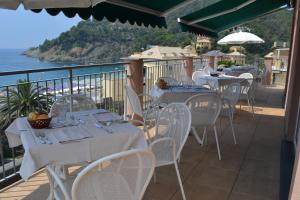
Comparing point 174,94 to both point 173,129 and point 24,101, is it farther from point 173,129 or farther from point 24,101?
point 24,101

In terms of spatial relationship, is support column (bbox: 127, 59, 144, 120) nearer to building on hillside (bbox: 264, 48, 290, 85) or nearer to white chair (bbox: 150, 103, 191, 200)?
white chair (bbox: 150, 103, 191, 200)

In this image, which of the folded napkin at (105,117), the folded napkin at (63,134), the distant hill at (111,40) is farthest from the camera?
the distant hill at (111,40)

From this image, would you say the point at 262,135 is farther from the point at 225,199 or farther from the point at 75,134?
the point at 75,134

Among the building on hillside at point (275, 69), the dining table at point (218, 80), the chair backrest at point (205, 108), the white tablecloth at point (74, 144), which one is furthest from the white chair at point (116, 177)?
the building on hillside at point (275, 69)

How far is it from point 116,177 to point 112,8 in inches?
95.9

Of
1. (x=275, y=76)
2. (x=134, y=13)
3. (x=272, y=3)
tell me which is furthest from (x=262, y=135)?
(x=275, y=76)

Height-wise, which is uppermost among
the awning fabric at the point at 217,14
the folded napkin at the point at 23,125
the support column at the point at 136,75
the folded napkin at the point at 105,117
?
the awning fabric at the point at 217,14

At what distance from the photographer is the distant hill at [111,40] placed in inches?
481

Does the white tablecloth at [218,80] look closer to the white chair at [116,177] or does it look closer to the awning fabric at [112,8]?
the awning fabric at [112,8]

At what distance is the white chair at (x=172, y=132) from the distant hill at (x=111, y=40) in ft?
19.7

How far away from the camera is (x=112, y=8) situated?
3684mm

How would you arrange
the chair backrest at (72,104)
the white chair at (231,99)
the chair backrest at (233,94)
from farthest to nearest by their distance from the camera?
1. the chair backrest at (233,94)
2. the white chair at (231,99)
3. the chair backrest at (72,104)

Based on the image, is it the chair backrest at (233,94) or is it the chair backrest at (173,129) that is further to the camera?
the chair backrest at (233,94)

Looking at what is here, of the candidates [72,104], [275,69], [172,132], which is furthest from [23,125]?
[275,69]
